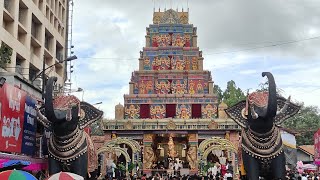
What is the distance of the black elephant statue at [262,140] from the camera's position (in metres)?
12.1

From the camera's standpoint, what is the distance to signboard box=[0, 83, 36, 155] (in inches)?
441

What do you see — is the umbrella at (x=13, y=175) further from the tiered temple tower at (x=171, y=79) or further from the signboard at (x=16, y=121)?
the tiered temple tower at (x=171, y=79)

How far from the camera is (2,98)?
1106cm

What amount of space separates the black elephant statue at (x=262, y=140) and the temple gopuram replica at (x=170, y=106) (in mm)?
20057

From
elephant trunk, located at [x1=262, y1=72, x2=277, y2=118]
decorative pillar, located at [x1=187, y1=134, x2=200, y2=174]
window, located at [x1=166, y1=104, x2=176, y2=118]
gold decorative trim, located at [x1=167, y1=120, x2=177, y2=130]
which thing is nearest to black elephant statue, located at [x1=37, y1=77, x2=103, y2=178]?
elephant trunk, located at [x1=262, y1=72, x2=277, y2=118]

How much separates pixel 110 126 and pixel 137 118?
8.13ft

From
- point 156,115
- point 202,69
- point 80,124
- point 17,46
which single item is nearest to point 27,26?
point 17,46

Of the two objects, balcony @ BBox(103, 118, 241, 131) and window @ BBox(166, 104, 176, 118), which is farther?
window @ BBox(166, 104, 176, 118)

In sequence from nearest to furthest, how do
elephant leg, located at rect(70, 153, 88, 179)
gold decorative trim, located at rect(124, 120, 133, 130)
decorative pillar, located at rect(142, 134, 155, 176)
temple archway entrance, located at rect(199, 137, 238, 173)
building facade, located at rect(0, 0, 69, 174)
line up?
building facade, located at rect(0, 0, 69, 174) → elephant leg, located at rect(70, 153, 88, 179) → temple archway entrance, located at rect(199, 137, 238, 173) → decorative pillar, located at rect(142, 134, 155, 176) → gold decorative trim, located at rect(124, 120, 133, 130)

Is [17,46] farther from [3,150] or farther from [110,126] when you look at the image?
[3,150]

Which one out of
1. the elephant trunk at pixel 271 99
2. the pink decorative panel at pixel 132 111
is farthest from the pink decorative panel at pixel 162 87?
the elephant trunk at pixel 271 99

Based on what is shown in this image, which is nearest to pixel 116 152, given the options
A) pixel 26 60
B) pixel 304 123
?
pixel 26 60

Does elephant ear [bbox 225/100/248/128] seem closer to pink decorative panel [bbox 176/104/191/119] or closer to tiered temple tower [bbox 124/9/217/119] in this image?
tiered temple tower [bbox 124/9/217/119]

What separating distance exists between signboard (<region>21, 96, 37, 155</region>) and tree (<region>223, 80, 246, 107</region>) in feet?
151
